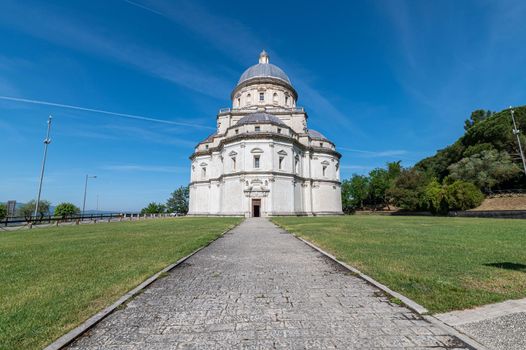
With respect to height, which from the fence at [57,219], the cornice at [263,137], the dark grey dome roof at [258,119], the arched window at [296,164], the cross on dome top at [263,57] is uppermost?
the cross on dome top at [263,57]

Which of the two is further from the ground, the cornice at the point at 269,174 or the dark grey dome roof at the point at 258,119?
the dark grey dome roof at the point at 258,119

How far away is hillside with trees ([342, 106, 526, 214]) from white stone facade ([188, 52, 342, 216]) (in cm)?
1447

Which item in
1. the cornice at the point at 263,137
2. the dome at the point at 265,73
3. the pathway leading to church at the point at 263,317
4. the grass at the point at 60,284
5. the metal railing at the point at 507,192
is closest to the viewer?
the pathway leading to church at the point at 263,317

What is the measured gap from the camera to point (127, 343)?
3102 mm

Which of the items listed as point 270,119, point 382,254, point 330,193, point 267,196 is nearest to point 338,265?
point 382,254

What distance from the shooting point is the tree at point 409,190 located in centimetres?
4894

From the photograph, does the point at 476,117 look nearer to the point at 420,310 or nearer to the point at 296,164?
the point at 296,164

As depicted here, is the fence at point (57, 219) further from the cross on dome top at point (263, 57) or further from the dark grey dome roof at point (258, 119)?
the cross on dome top at point (263, 57)

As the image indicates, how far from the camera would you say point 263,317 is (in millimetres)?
3811

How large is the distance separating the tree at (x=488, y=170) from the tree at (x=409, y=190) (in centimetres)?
813

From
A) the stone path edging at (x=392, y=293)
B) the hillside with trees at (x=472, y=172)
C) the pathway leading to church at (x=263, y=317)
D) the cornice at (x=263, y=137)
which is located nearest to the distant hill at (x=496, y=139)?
the hillside with trees at (x=472, y=172)

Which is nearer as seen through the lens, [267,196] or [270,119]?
[267,196]

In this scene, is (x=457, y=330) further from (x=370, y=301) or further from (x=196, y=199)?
(x=196, y=199)

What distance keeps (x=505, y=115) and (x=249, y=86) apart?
43.7 meters
